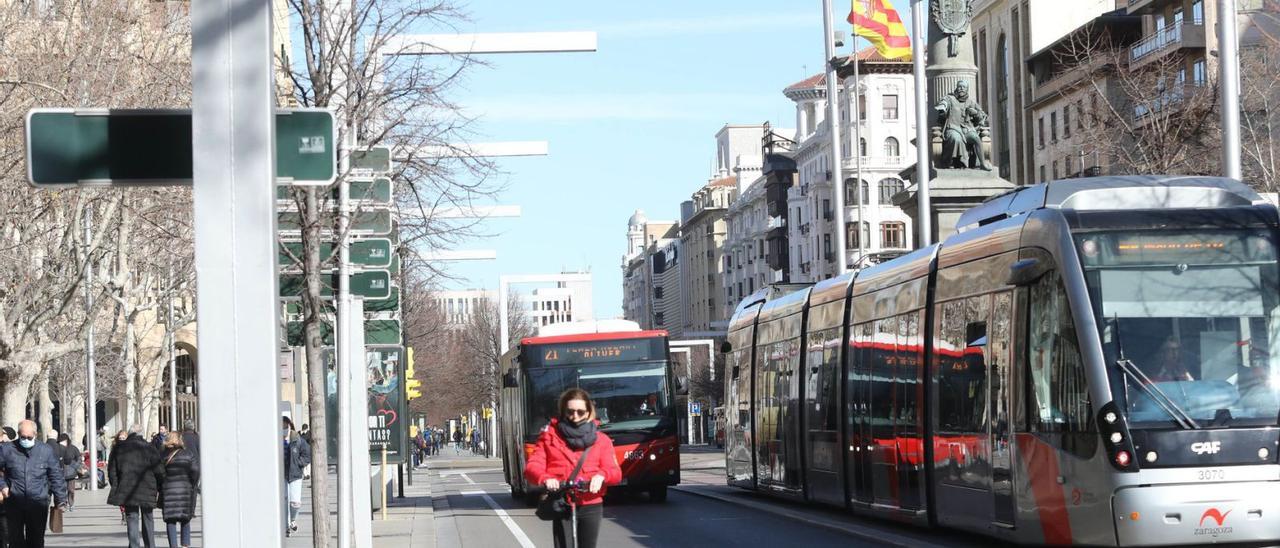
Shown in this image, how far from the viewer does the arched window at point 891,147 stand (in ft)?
402

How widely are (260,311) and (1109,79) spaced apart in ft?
223

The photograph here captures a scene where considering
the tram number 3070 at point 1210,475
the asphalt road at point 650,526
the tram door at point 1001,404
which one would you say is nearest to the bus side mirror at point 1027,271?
the tram door at point 1001,404

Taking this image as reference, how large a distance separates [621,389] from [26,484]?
1320 cm

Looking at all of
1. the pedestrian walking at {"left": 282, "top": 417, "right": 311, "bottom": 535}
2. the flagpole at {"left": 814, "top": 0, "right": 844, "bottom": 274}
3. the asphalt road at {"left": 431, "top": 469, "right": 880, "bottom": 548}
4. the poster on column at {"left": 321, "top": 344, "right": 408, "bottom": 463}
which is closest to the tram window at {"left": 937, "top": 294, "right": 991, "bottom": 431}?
the asphalt road at {"left": 431, "top": 469, "right": 880, "bottom": 548}

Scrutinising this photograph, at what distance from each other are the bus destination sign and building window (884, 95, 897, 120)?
91462 mm

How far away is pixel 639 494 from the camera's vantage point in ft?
119

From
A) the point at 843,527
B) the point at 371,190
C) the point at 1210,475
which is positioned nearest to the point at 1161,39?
the point at 843,527

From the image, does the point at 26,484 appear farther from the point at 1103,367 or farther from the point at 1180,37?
the point at 1180,37

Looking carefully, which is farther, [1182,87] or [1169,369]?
[1182,87]

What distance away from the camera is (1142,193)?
16.4 m

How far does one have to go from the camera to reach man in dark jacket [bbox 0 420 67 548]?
20.4m

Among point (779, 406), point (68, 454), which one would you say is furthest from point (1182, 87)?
point (68, 454)

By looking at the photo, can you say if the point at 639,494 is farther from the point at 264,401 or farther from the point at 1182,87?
the point at 264,401

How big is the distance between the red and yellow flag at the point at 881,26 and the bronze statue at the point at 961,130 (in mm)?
6598
